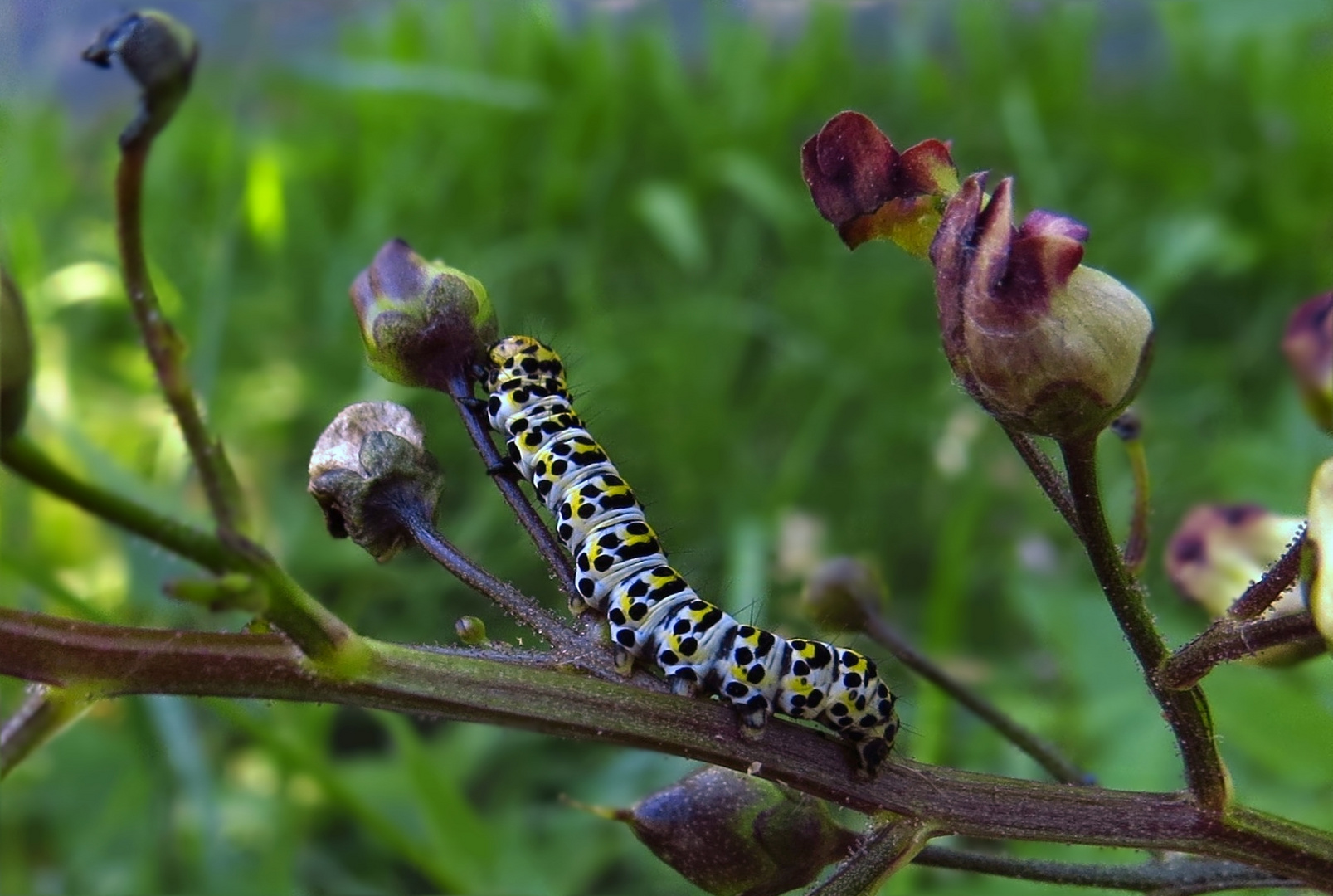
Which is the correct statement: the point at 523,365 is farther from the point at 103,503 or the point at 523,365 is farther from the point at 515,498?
the point at 103,503

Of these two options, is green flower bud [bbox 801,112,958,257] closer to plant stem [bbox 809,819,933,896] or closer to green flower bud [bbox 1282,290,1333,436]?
Answer: green flower bud [bbox 1282,290,1333,436]

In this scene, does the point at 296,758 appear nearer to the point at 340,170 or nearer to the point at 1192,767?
the point at 1192,767

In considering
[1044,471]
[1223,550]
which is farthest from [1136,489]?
[1044,471]

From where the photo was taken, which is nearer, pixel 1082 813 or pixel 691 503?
pixel 1082 813

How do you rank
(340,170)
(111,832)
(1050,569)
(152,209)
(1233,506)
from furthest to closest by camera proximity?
(340,170), (152,209), (1050,569), (111,832), (1233,506)

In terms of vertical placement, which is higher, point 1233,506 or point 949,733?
point 949,733

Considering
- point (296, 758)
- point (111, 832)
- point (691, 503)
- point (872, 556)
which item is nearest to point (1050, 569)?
point (872, 556)
